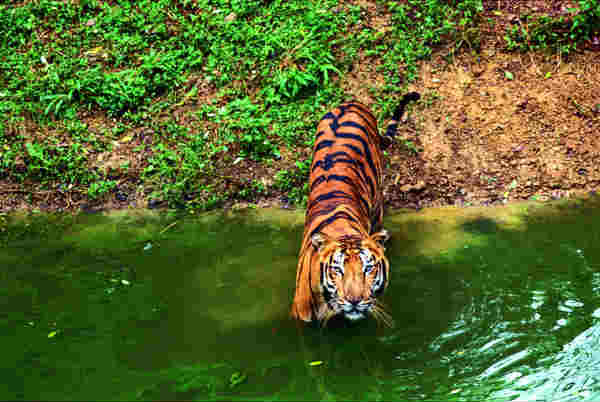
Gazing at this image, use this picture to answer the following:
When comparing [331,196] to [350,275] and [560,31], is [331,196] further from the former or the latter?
[560,31]

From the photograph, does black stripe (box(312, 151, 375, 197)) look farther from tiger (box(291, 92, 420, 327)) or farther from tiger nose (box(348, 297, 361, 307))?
tiger nose (box(348, 297, 361, 307))

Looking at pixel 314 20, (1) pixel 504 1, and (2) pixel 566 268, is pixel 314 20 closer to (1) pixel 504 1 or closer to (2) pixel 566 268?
(1) pixel 504 1

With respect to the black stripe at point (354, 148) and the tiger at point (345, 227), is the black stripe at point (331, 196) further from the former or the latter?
the black stripe at point (354, 148)

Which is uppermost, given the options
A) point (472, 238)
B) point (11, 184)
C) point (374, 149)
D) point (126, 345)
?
point (11, 184)

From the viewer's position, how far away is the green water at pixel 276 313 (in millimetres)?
3289

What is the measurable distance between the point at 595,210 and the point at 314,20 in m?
3.62

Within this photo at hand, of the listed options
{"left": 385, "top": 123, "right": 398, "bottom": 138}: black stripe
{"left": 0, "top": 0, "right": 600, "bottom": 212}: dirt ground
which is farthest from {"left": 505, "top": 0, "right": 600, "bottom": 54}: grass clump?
{"left": 385, "top": 123, "right": 398, "bottom": 138}: black stripe

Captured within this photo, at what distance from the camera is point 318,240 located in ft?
10.9

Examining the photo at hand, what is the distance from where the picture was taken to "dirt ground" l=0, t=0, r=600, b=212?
5.32 meters

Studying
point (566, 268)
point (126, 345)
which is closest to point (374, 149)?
point (566, 268)

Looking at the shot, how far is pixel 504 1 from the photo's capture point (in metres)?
6.76

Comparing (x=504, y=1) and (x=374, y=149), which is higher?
(x=504, y=1)

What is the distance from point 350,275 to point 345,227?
19.8 inches

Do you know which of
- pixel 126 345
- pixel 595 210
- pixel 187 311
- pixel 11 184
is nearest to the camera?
pixel 126 345
